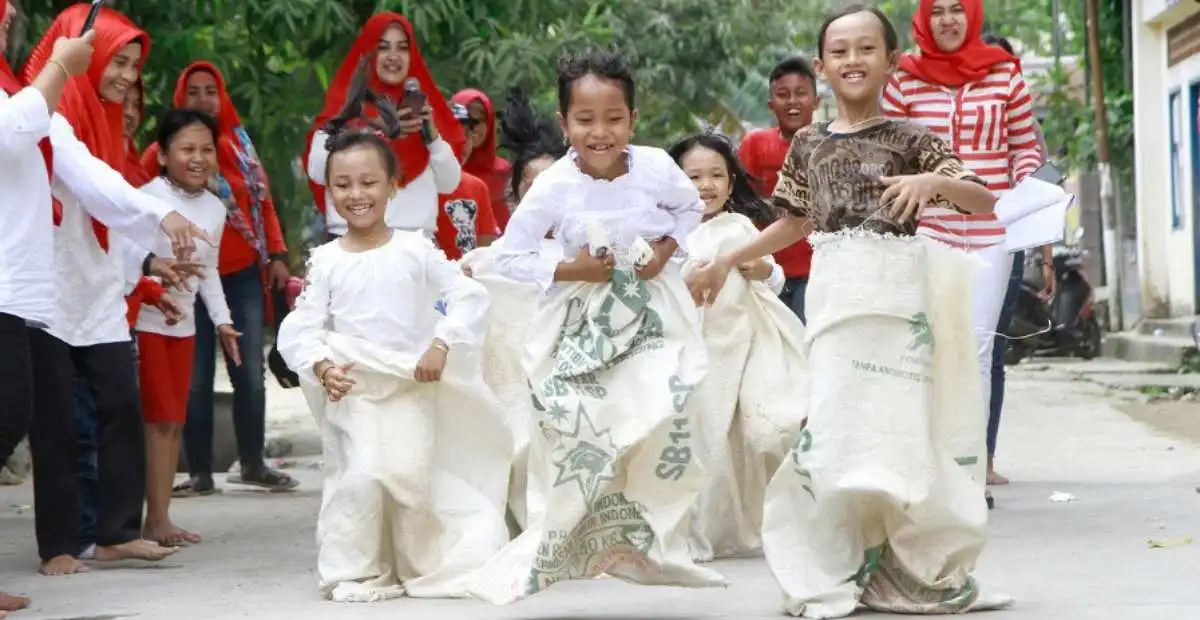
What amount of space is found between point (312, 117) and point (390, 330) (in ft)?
17.2

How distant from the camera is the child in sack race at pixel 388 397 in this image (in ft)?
21.8

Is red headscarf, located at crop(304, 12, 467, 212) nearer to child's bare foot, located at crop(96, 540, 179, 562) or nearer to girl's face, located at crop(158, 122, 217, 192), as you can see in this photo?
girl's face, located at crop(158, 122, 217, 192)

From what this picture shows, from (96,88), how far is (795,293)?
118 inches

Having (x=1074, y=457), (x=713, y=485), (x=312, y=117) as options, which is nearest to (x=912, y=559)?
(x=713, y=485)

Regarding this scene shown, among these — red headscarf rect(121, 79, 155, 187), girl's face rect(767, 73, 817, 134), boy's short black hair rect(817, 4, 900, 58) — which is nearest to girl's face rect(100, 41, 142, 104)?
red headscarf rect(121, 79, 155, 187)

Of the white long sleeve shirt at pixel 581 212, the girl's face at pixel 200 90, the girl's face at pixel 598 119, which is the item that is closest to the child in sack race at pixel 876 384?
the white long sleeve shirt at pixel 581 212

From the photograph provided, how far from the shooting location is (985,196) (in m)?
5.72

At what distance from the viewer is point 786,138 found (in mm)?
8711

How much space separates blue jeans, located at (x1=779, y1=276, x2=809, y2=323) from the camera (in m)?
8.73

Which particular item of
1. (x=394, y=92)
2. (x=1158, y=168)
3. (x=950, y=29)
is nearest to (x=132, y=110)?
(x=394, y=92)

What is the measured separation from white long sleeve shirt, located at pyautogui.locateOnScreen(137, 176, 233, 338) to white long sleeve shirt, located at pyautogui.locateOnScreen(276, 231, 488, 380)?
1504mm

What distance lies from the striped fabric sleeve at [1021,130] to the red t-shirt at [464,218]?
2298 millimetres

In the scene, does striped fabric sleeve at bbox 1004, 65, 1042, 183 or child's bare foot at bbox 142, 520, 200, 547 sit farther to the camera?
striped fabric sleeve at bbox 1004, 65, 1042, 183

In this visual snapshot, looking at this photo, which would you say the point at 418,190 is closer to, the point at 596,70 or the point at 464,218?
the point at 464,218
